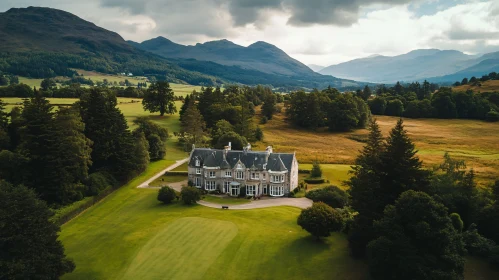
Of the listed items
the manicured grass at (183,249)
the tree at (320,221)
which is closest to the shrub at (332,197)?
the tree at (320,221)

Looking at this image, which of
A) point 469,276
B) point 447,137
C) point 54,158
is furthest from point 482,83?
point 54,158

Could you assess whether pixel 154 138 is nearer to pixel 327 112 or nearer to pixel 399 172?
pixel 399 172

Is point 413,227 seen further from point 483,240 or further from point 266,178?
point 266,178

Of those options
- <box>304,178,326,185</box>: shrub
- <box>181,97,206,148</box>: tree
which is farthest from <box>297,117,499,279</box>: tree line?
<box>181,97,206,148</box>: tree

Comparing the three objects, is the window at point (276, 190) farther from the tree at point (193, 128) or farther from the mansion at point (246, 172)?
the tree at point (193, 128)

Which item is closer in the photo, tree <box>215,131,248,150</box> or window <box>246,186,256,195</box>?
window <box>246,186,256,195</box>

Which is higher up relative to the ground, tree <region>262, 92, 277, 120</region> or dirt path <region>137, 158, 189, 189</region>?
tree <region>262, 92, 277, 120</region>

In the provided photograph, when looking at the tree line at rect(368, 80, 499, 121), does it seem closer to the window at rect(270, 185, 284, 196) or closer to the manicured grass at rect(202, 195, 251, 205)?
the window at rect(270, 185, 284, 196)
